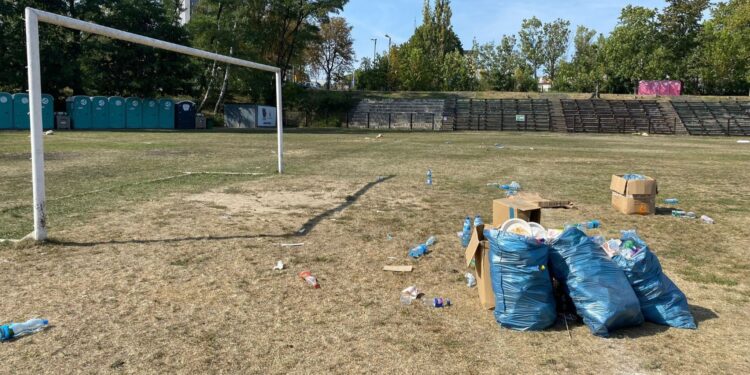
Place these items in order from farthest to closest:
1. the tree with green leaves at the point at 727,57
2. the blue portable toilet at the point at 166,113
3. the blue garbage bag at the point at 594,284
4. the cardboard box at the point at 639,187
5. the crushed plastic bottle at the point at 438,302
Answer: the tree with green leaves at the point at 727,57
the blue portable toilet at the point at 166,113
the cardboard box at the point at 639,187
the crushed plastic bottle at the point at 438,302
the blue garbage bag at the point at 594,284

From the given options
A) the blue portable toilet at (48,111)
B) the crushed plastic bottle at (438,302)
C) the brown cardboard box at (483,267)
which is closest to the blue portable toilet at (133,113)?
the blue portable toilet at (48,111)

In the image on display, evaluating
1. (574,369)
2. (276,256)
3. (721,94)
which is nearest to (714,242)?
(574,369)

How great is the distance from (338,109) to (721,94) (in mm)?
39896

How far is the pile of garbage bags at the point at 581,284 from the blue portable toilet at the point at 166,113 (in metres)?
37.7

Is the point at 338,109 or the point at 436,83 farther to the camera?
the point at 436,83

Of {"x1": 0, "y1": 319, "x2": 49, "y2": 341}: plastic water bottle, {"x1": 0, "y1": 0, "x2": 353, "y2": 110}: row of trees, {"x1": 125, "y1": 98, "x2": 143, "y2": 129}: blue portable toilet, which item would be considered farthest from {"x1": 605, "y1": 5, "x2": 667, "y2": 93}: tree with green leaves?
{"x1": 0, "y1": 319, "x2": 49, "y2": 341}: plastic water bottle

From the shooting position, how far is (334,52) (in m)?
73.8

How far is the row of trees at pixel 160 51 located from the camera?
32500 mm

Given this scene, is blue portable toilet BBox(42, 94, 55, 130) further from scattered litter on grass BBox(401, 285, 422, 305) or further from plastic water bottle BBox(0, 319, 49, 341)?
scattered litter on grass BBox(401, 285, 422, 305)

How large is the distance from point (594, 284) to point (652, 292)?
551 millimetres

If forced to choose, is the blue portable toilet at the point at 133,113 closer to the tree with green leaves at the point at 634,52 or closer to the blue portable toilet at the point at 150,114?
the blue portable toilet at the point at 150,114

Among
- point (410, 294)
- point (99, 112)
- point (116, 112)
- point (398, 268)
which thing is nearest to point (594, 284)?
point (410, 294)

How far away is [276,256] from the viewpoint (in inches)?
209

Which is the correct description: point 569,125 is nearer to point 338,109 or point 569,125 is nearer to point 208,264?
point 338,109
